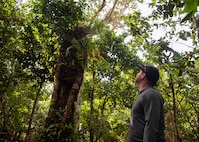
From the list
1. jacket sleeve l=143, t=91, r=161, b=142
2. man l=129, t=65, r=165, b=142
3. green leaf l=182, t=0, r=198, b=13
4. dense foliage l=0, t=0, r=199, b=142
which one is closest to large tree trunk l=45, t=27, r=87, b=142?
dense foliage l=0, t=0, r=199, b=142

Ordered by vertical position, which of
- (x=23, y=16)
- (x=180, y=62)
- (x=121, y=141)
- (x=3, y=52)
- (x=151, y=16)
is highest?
(x=23, y=16)

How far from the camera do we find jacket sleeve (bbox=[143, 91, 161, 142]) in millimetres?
2149

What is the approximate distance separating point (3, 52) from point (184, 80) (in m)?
5.92

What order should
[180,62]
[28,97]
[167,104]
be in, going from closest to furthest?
[180,62]
[28,97]
[167,104]

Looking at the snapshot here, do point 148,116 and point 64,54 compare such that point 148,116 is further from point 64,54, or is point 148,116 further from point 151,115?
point 64,54

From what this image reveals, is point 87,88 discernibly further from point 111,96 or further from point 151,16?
point 151,16

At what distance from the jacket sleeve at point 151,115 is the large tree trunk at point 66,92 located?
4582 mm

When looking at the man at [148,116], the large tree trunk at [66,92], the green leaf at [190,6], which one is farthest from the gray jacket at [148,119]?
the large tree trunk at [66,92]

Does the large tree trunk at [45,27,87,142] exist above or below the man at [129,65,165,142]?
above

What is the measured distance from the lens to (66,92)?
7.62 m

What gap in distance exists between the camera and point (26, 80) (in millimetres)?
7293

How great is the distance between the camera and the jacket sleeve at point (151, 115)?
84.6 inches

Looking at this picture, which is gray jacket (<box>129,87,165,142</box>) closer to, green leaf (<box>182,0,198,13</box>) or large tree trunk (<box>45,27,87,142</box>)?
green leaf (<box>182,0,198,13</box>)

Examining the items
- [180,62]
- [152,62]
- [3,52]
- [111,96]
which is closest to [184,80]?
[152,62]
